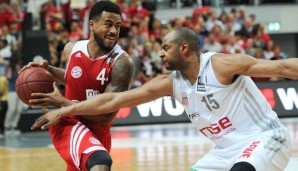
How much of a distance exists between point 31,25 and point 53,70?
24.2ft

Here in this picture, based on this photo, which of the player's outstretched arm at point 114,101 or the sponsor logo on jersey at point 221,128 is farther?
the player's outstretched arm at point 114,101

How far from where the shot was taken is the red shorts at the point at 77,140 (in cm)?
537


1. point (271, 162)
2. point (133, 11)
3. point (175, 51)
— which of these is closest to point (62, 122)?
point (175, 51)

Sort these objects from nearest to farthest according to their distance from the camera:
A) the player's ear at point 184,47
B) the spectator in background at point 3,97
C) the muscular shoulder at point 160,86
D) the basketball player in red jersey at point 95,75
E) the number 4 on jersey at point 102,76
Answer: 1. the player's ear at point 184,47
2. the muscular shoulder at point 160,86
3. the basketball player in red jersey at point 95,75
4. the number 4 on jersey at point 102,76
5. the spectator in background at point 3,97

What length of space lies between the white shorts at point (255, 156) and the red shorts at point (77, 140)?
875 millimetres

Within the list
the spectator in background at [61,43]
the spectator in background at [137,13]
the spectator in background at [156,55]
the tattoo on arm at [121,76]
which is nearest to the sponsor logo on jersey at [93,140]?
the tattoo on arm at [121,76]

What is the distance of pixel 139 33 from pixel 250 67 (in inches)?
425

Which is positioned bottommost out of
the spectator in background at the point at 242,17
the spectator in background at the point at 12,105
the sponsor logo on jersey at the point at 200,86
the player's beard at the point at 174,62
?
the spectator in background at the point at 12,105

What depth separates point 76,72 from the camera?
5883mm

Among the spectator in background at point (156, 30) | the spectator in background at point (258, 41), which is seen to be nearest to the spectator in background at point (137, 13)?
the spectator in background at point (156, 30)

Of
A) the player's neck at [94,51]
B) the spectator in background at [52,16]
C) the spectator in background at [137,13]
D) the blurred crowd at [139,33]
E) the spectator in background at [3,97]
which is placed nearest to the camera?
the player's neck at [94,51]

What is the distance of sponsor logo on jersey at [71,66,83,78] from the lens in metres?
5.86

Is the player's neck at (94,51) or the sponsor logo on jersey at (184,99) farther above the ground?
the player's neck at (94,51)

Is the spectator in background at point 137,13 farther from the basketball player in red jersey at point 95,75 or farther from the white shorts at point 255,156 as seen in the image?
the white shorts at point 255,156
